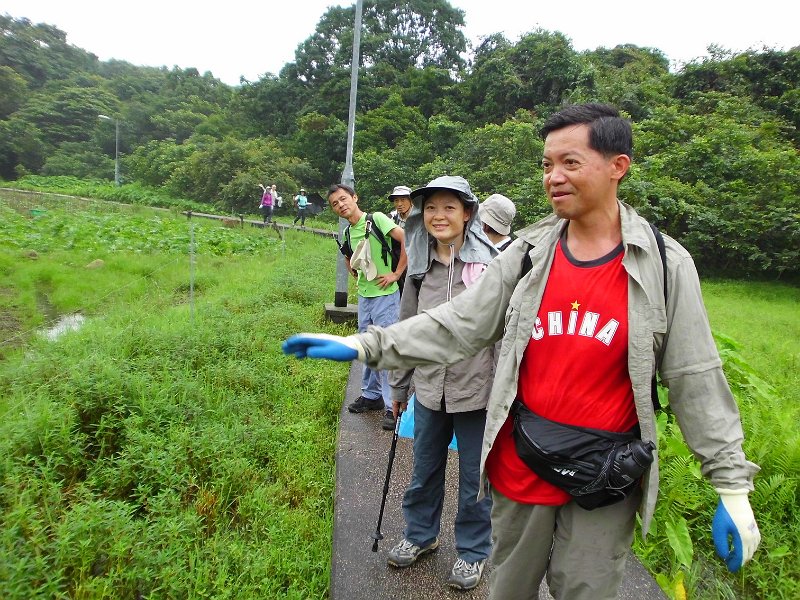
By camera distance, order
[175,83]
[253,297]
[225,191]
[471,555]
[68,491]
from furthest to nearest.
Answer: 1. [175,83]
2. [225,191]
3. [253,297]
4. [68,491]
5. [471,555]

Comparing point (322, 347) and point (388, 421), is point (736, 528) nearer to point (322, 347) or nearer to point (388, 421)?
point (322, 347)

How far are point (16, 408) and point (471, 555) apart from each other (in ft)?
10.1

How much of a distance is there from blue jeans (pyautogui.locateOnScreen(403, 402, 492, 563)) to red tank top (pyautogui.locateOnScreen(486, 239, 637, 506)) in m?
0.68

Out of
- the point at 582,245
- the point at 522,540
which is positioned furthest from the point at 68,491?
the point at 582,245

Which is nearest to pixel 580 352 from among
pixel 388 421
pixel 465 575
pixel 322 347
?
pixel 322 347

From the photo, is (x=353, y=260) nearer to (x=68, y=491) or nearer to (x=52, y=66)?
(x=68, y=491)

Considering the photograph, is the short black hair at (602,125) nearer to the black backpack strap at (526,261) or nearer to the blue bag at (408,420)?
the black backpack strap at (526,261)

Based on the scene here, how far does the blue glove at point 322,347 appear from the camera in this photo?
1.54 metres

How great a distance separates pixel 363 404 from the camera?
14.5 feet

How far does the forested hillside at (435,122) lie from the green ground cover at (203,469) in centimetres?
874

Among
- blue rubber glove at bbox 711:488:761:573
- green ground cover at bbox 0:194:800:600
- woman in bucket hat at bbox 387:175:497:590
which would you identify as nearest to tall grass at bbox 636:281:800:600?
green ground cover at bbox 0:194:800:600

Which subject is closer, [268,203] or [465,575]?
[465,575]

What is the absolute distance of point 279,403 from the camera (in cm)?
438

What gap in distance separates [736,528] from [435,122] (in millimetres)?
26589
